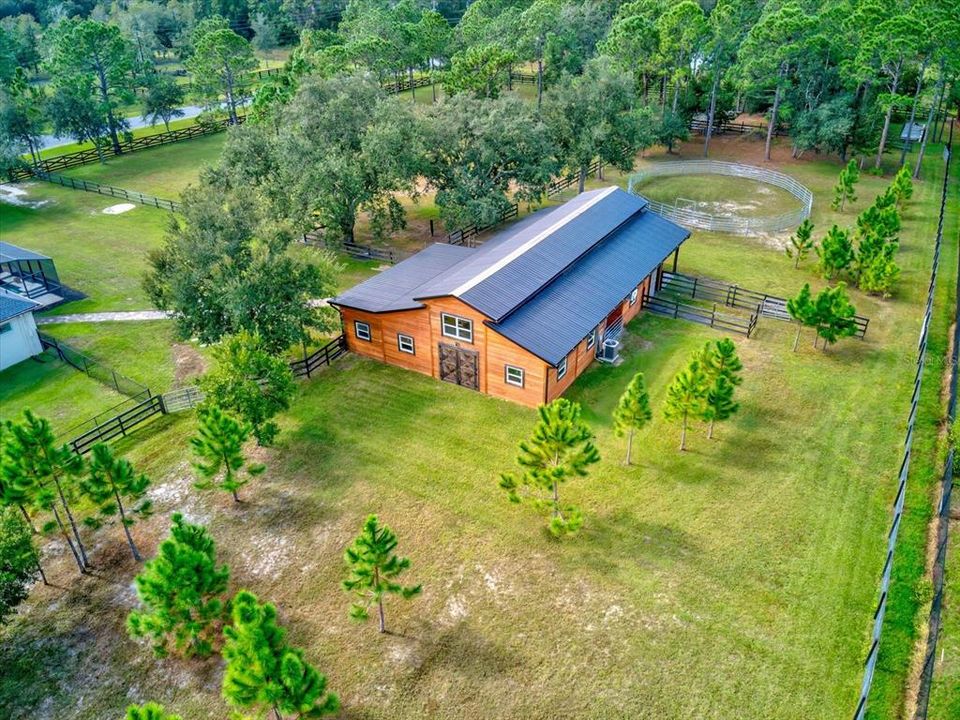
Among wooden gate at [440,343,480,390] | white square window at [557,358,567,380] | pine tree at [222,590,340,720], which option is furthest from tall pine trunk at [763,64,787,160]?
pine tree at [222,590,340,720]

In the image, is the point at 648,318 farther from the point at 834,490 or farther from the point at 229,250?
the point at 229,250

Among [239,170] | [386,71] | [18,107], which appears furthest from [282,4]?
[239,170]

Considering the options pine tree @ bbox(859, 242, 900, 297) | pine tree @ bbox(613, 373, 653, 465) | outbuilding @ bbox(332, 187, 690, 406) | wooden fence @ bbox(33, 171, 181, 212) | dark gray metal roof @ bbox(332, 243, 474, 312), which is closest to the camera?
pine tree @ bbox(613, 373, 653, 465)

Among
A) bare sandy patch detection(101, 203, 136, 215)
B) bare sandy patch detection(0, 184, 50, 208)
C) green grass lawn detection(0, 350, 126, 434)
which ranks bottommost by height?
green grass lawn detection(0, 350, 126, 434)

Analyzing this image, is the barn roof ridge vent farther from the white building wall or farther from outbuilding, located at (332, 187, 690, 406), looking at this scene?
the white building wall

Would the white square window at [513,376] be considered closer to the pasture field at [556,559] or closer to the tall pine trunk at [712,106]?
the pasture field at [556,559]

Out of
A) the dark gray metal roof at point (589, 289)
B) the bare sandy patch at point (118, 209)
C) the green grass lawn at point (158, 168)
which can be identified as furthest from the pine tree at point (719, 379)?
the bare sandy patch at point (118, 209)

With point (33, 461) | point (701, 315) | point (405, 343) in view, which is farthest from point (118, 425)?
point (701, 315)

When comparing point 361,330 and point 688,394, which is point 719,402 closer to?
point 688,394
